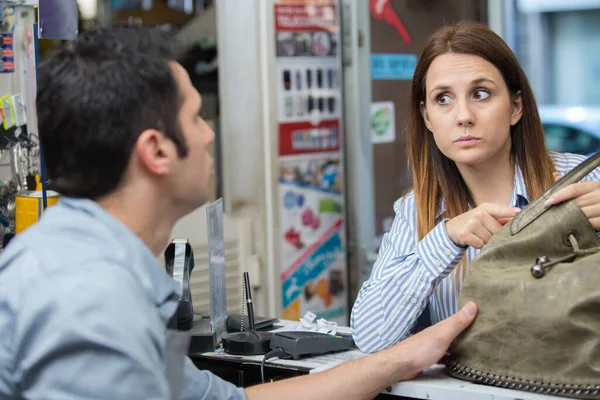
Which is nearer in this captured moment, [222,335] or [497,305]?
[497,305]

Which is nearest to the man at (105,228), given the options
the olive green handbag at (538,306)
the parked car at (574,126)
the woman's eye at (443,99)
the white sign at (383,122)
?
the olive green handbag at (538,306)

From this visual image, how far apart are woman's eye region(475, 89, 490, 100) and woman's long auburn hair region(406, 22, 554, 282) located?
0.08 metres

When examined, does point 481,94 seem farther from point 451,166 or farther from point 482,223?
point 482,223

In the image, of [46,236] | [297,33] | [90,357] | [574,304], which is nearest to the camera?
[90,357]

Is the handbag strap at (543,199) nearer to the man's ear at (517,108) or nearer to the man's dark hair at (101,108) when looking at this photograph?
the man's ear at (517,108)

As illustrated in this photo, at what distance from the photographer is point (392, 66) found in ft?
15.0

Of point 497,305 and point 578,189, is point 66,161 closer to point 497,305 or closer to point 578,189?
point 497,305

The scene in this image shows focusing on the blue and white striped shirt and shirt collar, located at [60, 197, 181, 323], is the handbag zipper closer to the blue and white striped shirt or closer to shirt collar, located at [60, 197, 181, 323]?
the blue and white striped shirt

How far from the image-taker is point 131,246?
1.34 m

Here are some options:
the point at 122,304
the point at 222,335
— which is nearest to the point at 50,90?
the point at 122,304

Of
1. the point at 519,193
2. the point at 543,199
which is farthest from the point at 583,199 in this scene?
the point at 519,193

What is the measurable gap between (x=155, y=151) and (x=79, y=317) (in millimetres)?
321

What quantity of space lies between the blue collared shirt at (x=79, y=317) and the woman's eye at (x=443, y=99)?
3.92 feet

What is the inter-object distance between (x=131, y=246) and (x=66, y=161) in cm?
18
